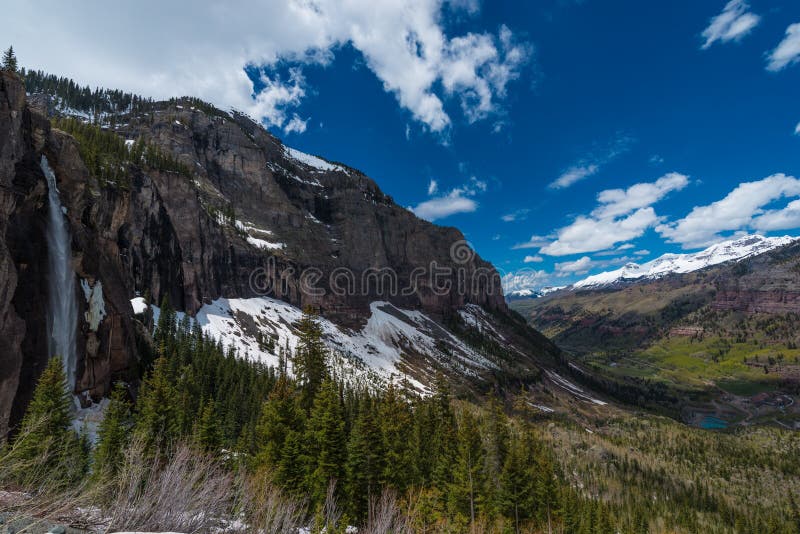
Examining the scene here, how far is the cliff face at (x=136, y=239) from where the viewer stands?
1340 inches

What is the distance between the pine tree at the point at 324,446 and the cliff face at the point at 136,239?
21761 mm

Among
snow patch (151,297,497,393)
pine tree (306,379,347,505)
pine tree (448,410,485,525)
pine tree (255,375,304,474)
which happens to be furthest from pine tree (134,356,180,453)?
snow patch (151,297,497,393)

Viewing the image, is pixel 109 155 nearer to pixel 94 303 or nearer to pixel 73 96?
pixel 94 303

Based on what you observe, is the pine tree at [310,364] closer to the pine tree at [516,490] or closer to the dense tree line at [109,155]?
the pine tree at [516,490]

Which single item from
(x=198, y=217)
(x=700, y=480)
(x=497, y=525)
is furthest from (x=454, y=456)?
(x=700, y=480)

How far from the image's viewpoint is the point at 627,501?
10344 cm

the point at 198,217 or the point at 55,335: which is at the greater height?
the point at 198,217

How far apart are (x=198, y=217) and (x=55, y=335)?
343 feet

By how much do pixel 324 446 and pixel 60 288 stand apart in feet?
107

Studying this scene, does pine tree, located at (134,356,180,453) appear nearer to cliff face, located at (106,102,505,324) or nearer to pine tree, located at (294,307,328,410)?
pine tree, located at (294,307,328,410)

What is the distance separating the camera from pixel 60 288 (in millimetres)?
39062

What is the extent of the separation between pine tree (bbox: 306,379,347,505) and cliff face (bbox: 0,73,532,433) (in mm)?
21761

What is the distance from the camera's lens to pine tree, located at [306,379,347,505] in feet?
94.1

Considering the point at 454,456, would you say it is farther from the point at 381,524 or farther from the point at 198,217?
the point at 198,217
